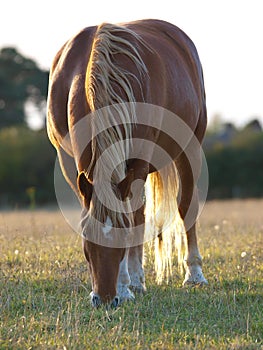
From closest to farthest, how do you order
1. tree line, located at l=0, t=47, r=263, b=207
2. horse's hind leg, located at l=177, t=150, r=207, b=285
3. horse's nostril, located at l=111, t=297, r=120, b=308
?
horse's nostril, located at l=111, t=297, r=120, b=308
horse's hind leg, located at l=177, t=150, r=207, b=285
tree line, located at l=0, t=47, r=263, b=207

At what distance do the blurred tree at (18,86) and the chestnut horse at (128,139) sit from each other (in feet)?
110

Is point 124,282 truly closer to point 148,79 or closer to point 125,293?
point 125,293

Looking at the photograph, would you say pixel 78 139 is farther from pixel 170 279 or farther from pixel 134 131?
pixel 170 279

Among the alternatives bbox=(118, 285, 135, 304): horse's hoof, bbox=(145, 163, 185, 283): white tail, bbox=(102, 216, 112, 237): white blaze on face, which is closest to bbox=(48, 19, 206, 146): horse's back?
bbox=(145, 163, 185, 283): white tail

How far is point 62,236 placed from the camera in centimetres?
877

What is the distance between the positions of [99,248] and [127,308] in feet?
1.86

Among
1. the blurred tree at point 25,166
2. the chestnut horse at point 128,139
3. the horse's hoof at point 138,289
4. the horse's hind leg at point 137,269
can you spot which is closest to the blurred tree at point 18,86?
the blurred tree at point 25,166

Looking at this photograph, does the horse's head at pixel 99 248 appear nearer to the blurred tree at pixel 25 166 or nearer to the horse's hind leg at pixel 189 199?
the horse's hind leg at pixel 189 199

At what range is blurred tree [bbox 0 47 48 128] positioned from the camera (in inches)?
1577

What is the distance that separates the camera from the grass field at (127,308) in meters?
4.03

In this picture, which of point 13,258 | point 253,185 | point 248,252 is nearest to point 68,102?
point 13,258

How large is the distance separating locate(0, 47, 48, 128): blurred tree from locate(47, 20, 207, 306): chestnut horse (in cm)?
3349

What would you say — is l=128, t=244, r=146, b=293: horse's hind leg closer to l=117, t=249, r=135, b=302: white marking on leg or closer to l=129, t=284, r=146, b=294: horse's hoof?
l=129, t=284, r=146, b=294: horse's hoof

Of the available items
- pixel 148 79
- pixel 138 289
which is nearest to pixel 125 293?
pixel 138 289
